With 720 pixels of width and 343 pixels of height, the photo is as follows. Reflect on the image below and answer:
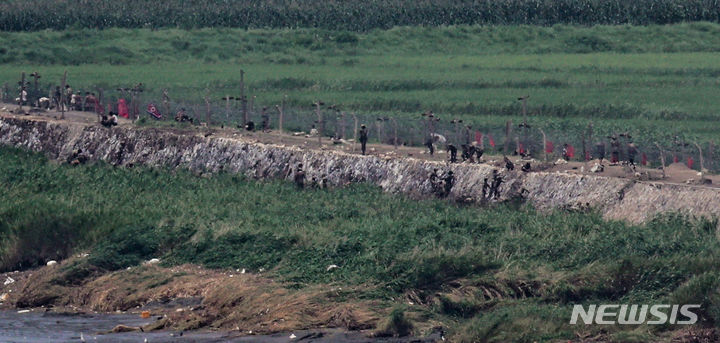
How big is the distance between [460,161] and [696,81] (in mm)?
18809

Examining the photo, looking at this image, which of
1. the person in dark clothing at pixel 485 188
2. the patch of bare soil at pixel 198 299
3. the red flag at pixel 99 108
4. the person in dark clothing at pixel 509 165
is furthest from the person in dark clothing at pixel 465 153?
the red flag at pixel 99 108

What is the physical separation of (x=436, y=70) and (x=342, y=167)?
21443mm

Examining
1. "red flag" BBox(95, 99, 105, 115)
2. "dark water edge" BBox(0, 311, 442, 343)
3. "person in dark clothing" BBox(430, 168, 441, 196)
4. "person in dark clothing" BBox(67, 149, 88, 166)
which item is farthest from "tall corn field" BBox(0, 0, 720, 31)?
"dark water edge" BBox(0, 311, 442, 343)

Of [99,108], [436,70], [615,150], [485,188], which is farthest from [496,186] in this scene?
[436,70]

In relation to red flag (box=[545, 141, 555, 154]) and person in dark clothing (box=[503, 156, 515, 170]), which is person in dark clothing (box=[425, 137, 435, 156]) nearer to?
red flag (box=[545, 141, 555, 154])

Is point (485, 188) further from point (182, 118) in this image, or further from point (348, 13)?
point (348, 13)

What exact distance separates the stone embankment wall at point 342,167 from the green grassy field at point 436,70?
3.51 metres

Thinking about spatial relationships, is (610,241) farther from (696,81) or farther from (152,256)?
(696,81)

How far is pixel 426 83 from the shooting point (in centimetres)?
5491

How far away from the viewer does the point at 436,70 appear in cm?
5856

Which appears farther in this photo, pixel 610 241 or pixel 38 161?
pixel 38 161

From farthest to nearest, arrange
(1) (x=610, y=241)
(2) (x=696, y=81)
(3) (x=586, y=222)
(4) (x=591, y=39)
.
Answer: (4) (x=591, y=39), (2) (x=696, y=81), (3) (x=586, y=222), (1) (x=610, y=241)

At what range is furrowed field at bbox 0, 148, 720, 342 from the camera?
77.4 feet

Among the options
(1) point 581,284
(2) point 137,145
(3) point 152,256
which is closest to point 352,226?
(3) point 152,256
